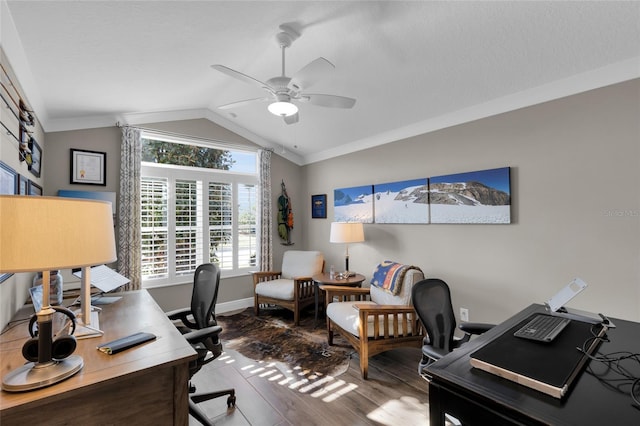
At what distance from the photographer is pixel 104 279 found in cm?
238

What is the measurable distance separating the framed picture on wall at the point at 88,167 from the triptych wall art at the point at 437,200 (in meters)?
3.19

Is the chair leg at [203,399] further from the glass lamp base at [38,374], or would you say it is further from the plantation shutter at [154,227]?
the plantation shutter at [154,227]

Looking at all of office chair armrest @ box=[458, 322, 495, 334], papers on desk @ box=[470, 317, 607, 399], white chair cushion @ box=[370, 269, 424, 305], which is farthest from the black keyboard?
white chair cushion @ box=[370, 269, 424, 305]

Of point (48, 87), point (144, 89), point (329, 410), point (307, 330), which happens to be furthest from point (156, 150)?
point (329, 410)

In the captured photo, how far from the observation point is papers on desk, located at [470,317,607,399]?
914mm

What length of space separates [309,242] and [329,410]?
321cm

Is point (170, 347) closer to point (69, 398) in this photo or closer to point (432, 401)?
point (69, 398)

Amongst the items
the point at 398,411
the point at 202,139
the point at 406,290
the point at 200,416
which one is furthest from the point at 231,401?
the point at 202,139

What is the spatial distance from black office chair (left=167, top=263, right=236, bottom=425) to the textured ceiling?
185 centimetres

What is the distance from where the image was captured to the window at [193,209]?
3.89m

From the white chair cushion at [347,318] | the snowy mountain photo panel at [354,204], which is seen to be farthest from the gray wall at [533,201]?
the white chair cushion at [347,318]

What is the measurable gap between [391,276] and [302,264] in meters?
1.70

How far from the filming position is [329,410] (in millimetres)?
2117

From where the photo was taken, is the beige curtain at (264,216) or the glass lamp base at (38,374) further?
the beige curtain at (264,216)
